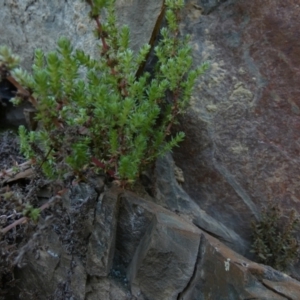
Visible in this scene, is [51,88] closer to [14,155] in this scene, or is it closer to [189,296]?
[14,155]

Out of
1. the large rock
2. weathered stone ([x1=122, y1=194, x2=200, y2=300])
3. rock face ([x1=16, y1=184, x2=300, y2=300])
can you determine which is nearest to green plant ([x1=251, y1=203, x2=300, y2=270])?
the large rock

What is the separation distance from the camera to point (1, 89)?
2.69 meters

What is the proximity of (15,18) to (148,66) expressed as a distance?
0.87 metres

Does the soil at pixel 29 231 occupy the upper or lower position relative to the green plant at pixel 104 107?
lower

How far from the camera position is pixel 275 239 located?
2203mm

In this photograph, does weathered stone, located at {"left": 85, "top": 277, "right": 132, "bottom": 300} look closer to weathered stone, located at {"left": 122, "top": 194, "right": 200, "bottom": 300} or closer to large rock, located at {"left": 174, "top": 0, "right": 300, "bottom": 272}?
weathered stone, located at {"left": 122, "top": 194, "right": 200, "bottom": 300}

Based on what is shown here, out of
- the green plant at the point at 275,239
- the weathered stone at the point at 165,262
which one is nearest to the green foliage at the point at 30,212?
the weathered stone at the point at 165,262

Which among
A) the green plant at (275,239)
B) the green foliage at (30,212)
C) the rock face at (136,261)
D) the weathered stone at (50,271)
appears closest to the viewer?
the green foliage at (30,212)

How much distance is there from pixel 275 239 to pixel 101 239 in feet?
2.71

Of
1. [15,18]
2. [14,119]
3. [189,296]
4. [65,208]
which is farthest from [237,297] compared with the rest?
[15,18]

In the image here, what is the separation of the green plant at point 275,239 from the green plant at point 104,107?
618mm

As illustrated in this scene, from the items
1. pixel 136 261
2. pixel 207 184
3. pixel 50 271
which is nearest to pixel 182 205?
pixel 207 184

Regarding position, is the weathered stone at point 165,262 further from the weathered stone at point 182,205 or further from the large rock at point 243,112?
the large rock at point 243,112

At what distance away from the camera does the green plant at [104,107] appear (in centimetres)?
160
